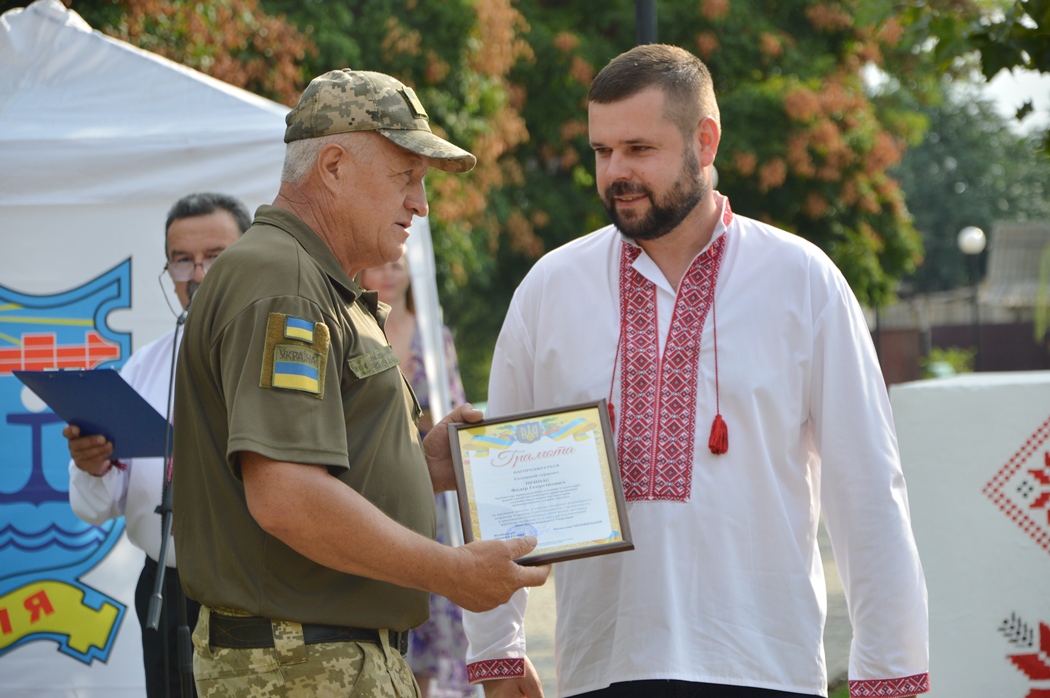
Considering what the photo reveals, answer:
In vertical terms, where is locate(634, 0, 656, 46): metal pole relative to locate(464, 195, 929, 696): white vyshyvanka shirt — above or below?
above

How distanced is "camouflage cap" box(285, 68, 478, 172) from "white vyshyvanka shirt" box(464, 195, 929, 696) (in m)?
0.78

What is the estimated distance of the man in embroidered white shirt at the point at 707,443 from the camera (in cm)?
267

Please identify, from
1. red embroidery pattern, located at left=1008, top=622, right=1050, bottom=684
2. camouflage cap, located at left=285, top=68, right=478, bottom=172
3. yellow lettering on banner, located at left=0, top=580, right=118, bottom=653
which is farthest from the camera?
yellow lettering on banner, located at left=0, top=580, right=118, bottom=653

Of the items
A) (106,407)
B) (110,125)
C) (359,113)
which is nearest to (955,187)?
(110,125)

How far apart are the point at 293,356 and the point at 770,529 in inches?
48.8

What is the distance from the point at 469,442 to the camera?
2.70m

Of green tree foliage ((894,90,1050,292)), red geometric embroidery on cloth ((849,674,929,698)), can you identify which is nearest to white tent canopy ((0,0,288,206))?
red geometric embroidery on cloth ((849,674,929,698))

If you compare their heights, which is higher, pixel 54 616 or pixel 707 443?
pixel 707 443

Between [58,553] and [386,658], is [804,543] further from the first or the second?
[58,553]

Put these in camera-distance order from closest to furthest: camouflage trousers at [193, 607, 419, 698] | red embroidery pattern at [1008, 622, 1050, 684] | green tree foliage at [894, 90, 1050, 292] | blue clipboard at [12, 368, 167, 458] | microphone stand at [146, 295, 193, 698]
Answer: camouflage trousers at [193, 607, 419, 698]
blue clipboard at [12, 368, 167, 458]
microphone stand at [146, 295, 193, 698]
red embroidery pattern at [1008, 622, 1050, 684]
green tree foliage at [894, 90, 1050, 292]

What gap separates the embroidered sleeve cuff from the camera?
2.90 m

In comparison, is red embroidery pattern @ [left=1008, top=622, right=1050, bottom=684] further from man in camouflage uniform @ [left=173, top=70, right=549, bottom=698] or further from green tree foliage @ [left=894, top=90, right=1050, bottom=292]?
green tree foliage @ [left=894, top=90, right=1050, bottom=292]

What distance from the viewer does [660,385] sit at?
280cm

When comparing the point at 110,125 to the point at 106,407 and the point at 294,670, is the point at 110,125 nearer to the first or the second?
the point at 106,407
